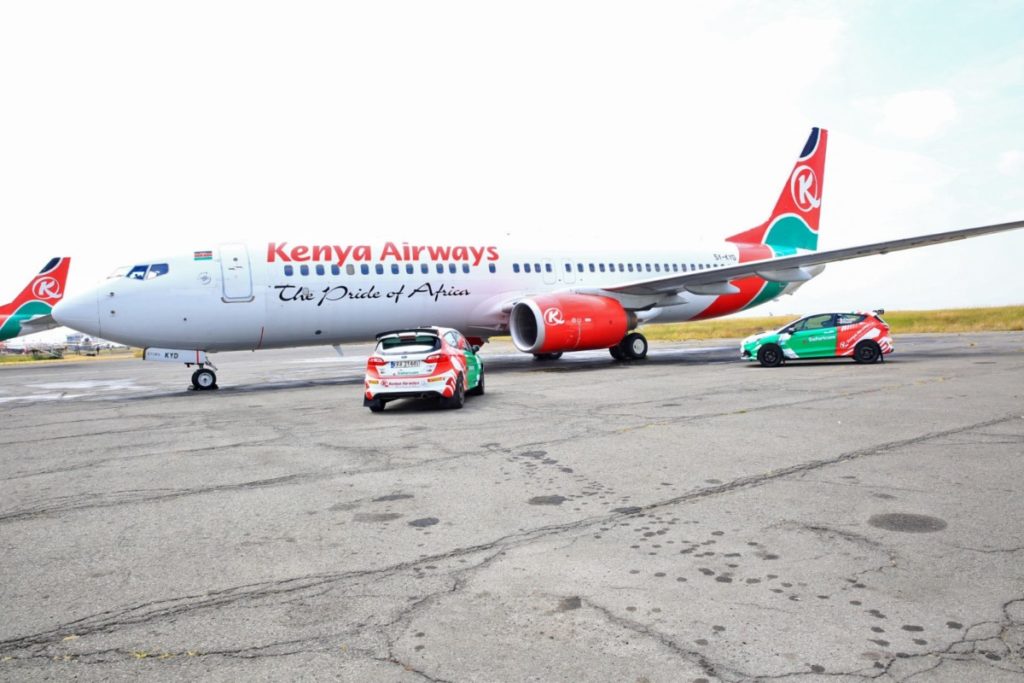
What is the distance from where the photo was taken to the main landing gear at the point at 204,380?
59.3 ft

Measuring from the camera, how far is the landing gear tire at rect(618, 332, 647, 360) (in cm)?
2300

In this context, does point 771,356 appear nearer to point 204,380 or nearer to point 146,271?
point 204,380

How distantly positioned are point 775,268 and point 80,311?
17.7 m

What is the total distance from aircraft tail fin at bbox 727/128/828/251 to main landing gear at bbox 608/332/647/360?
7652mm

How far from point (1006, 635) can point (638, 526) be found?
2280 mm

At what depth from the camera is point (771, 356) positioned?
1905cm

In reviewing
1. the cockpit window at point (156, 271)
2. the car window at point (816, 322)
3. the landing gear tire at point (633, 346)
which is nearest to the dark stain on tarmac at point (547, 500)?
the cockpit window at point (156, 271)

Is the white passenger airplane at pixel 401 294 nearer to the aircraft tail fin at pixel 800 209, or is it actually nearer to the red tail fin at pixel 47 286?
the aircraft tail fin at pixel 800 209

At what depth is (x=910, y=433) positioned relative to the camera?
27.8 feet

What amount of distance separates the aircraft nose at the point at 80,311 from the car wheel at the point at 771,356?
16174mm

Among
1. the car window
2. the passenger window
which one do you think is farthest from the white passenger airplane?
the car window

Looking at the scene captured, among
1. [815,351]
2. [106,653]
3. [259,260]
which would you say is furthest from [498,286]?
[106,653]

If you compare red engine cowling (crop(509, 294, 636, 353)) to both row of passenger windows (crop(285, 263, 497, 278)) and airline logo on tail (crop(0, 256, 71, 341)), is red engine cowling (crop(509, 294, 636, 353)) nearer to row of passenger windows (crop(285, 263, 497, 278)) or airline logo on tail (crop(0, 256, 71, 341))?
row of passenger windows (crop(285, 263, 497, 278))

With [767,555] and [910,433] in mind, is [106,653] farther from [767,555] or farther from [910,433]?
[910,433]
